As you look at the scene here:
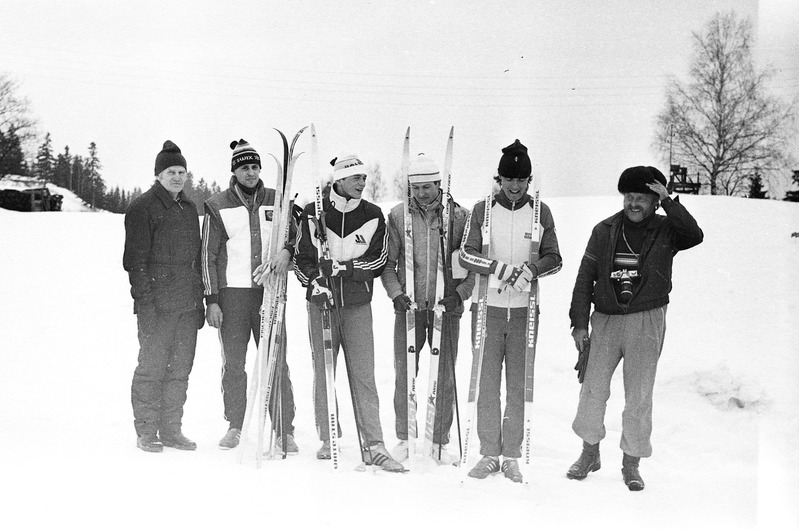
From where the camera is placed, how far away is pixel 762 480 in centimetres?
418

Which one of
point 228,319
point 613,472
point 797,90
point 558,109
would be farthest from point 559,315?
point 228,319

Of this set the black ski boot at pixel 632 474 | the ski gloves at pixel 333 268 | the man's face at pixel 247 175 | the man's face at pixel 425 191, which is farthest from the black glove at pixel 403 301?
the black ski boot at pixel 632 474

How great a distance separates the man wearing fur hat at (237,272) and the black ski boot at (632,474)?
6.47ft

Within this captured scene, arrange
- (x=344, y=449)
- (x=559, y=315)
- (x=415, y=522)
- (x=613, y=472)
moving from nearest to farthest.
A: (x=415, y=522)
(x=613, y=472)
(x=344, y=449)
(x=559, y=315)

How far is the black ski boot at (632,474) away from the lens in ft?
12.9

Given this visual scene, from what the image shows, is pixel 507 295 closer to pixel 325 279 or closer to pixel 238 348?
pixel 325 279

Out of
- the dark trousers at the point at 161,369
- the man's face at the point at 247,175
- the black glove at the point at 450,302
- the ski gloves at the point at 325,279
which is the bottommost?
the dark trousers at the point at 161,369

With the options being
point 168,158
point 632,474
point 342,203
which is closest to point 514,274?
point 342,203

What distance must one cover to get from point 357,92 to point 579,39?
7.94ft

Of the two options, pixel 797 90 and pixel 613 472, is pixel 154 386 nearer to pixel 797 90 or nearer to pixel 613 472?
pixel 613 472

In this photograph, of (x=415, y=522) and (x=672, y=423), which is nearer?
(x=415, y=522)

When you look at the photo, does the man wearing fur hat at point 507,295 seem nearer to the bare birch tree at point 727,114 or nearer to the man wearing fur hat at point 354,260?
the man wearing fur hat at point 354,260

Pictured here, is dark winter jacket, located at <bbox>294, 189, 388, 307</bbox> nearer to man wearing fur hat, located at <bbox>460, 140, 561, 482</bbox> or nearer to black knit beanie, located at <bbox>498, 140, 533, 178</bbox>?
man wearing fur hat, located at <bbox>460, 140, 561, 482</bbox>

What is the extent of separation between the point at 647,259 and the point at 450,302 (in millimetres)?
1136
